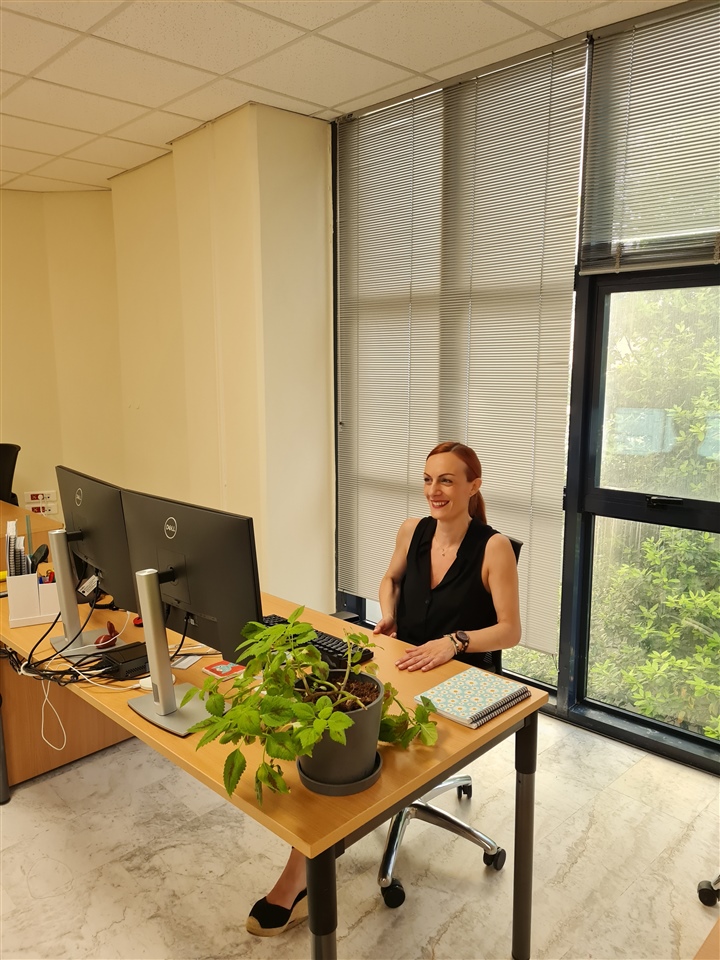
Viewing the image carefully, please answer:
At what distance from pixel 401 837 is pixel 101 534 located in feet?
4.24

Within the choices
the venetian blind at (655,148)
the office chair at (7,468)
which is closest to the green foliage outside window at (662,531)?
the venetian blind at (655,148)

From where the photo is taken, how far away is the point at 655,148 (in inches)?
100

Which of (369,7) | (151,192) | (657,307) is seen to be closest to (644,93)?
(657,307)

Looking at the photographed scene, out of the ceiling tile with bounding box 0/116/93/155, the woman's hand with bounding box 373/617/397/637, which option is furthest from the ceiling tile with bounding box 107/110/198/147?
the woman's hand with bounding box 373/617/397/637

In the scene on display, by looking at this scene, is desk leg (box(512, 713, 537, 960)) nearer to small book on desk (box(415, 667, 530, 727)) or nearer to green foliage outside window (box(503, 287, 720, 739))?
small book on desk (box(415, 667, 530, 727))

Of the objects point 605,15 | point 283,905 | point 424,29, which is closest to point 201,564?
point 283,905

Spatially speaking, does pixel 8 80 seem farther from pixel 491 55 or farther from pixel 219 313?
pixel 491 55

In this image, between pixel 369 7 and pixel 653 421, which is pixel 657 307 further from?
pixel 369 7

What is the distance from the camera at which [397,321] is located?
3.51m

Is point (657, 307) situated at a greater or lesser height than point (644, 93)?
lesser

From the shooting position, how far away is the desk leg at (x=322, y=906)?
4.15 ft

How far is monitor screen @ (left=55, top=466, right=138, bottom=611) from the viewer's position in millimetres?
1882

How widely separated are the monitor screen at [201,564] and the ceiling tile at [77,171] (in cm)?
331

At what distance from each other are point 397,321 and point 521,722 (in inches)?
89.5
